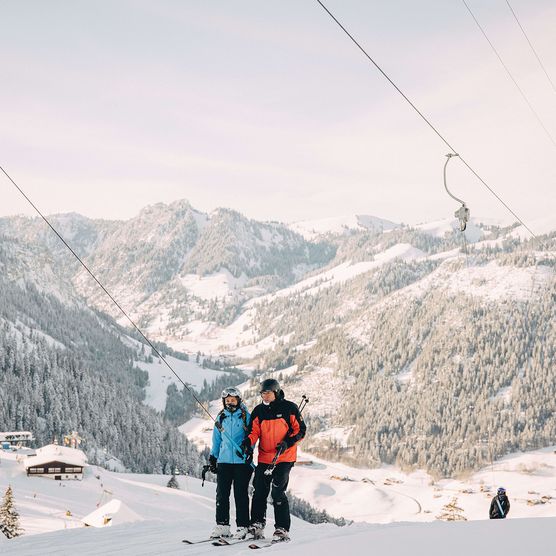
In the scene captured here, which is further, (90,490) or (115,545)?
(90,490)

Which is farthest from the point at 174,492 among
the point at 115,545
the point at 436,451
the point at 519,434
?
the point at 519,434

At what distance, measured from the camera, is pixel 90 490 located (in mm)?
75000

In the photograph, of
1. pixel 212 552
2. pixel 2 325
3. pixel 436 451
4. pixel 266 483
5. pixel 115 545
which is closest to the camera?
pixel 212 552

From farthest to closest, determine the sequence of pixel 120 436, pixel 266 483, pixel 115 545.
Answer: pixel 120 436 → pixel 115 545 → pixel 266 483

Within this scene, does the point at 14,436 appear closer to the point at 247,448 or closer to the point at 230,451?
the point at 230,451

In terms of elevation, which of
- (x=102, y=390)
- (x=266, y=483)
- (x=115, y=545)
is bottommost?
(x=102, y=390)

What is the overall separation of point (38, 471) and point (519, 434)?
16852cm

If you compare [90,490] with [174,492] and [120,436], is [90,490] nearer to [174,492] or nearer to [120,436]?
[174,492]

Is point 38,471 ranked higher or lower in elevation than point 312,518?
higher

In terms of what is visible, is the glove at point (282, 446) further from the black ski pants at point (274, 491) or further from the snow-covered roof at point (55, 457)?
the snow-covered roof at point (55, 457)

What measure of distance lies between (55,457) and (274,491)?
2985 inches

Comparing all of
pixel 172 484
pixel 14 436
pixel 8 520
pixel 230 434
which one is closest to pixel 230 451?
pixel 230 434

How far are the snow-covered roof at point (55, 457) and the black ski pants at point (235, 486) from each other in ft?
245

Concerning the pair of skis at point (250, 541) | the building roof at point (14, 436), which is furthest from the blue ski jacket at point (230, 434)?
the building roof at point (14, 436)
